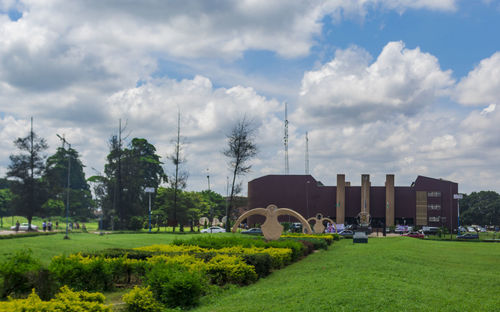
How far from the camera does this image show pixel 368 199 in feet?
242

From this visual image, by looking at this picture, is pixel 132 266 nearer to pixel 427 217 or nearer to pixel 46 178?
pixel 46 178

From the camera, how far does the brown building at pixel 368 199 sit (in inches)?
2894

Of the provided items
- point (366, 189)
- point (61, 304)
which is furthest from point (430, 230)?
point (61, 304)

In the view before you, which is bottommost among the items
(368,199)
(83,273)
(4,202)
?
(4,202)

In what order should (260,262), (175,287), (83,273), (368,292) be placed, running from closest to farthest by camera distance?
(368,292) < (175,287) < (83,273) < (260,262)

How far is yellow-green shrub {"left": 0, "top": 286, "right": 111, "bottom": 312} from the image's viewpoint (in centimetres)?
732

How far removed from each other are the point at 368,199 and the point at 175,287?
6678 centimetres

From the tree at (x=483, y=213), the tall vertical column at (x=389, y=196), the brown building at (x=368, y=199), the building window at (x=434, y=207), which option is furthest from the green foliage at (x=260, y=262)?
the tree at (x=483, y=213)

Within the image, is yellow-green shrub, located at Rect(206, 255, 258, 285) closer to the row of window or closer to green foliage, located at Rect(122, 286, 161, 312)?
green foliage, located at Rect(122, 286, 161, 312)

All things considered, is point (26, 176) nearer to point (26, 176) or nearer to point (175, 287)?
point (26, 176)

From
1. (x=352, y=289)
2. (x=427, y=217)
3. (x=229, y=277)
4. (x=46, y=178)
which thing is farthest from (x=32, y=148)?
(x=427, y=217)

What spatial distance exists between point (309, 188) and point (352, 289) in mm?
65480

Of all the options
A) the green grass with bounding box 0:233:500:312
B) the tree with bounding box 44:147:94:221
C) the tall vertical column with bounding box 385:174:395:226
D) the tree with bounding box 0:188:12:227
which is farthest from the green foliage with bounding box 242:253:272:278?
the tree with bounding box 0:188:12:227

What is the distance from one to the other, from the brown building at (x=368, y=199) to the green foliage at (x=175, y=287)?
212ft
